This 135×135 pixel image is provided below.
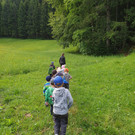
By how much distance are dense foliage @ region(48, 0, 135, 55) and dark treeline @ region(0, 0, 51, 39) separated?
4241cm

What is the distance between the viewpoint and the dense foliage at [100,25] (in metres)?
19.4

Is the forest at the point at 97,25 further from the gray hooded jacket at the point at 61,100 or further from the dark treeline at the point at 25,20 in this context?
the dark treeline at the point at 25,20

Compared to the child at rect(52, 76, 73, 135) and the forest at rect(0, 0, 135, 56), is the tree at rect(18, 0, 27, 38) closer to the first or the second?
the forest at rect(0, 0, 135, 56)

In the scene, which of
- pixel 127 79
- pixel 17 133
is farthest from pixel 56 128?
pixel 127 79

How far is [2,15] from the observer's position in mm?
66500

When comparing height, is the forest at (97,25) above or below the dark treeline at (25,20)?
below

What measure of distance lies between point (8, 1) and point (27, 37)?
74.7ft

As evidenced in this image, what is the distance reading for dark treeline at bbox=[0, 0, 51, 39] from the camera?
206ft

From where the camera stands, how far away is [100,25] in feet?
67.3

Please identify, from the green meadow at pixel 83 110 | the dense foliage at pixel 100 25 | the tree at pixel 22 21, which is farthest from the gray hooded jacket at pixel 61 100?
the tree at pixel 22 21

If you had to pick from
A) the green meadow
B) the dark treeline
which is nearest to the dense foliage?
the green meadow

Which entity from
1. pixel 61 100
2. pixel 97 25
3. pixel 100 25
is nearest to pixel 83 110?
pixel 61 100

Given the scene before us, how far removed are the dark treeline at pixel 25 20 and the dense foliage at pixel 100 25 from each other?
42.4 meters

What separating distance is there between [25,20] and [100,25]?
54.7 meters
